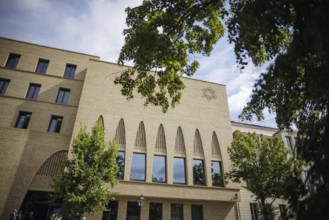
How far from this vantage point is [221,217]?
2097cm

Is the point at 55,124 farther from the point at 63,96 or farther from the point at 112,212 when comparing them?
the point at 112,212

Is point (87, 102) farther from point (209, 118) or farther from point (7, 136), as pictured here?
point (209, 118)

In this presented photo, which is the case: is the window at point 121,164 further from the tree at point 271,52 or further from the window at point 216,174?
the tree at point 271,52

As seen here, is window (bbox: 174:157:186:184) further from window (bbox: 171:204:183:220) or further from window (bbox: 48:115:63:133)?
window (bbox: 48:115:63:133)

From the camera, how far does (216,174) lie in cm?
2262

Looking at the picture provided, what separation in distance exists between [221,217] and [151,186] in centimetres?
779

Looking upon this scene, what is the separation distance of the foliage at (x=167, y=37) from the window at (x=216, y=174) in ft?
47.1

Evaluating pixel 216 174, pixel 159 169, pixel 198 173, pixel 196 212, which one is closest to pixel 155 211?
pixel 159 169

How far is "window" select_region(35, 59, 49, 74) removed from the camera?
23.7 meters

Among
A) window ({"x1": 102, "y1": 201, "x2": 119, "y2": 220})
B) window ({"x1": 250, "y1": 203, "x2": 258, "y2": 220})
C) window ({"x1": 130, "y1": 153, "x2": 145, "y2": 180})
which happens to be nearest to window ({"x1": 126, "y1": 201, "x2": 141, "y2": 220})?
window ({"x1": 102, "y1": 201, "x2": 119, "y2": 220})

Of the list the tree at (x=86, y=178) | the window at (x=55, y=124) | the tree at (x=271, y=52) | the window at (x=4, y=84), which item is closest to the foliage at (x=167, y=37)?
the tree at (x=271, y=52)

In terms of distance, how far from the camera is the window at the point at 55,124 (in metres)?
21.2

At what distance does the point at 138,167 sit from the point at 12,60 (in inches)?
721

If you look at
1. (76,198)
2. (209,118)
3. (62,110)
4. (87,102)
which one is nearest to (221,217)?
(209,118)
